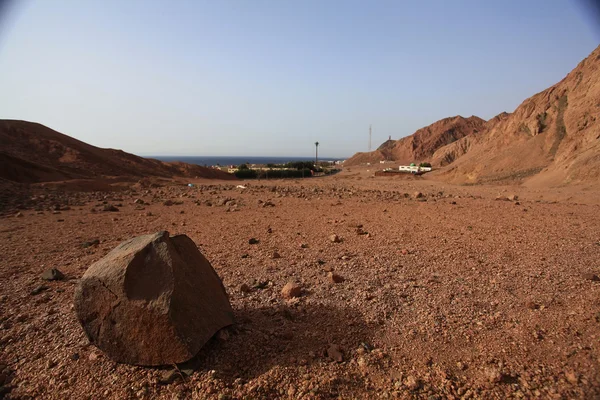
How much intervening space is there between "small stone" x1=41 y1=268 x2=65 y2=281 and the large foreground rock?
2.60m

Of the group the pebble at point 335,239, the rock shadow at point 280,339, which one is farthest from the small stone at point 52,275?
the pebble at point 335,239

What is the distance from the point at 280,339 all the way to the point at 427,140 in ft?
259

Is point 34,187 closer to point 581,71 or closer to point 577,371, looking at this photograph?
point 577,371

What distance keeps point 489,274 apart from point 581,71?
3005 cm

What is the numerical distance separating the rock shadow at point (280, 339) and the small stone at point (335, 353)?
0.04 metres

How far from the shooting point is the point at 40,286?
4.95 meters

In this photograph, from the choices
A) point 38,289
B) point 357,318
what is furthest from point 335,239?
point 38,289

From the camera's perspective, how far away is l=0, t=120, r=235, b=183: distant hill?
22203mm

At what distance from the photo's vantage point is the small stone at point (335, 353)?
3.25 metres

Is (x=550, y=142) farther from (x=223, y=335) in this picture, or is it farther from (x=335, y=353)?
(x=223, y=335)

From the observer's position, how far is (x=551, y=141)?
953 inches

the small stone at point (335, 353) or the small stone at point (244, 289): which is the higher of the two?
the small stone at point (244, 289)

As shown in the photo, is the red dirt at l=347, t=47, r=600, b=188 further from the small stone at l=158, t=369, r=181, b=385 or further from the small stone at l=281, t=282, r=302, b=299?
the small stone at l=158, t=369, r=181, b=385

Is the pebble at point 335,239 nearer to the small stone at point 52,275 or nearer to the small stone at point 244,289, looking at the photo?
the small stone at point 244,289
